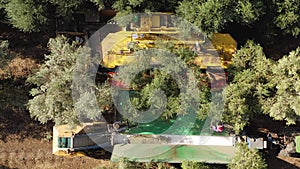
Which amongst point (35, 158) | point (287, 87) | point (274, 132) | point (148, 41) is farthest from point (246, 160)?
point (35, 158)

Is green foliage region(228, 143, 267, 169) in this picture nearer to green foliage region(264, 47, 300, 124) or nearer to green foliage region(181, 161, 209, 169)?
green foliage region(181, 161, 209, 169)

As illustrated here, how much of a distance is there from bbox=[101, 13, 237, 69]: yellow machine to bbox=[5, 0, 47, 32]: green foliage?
3.19m

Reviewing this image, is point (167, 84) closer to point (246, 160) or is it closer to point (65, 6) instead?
point (246, 160)

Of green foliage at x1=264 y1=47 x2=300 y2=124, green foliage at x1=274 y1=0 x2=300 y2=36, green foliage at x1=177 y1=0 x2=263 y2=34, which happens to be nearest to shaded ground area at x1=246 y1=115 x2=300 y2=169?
green foliage at x1=264 y1=47 x2=300 y2=124

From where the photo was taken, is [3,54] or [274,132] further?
[274,132]

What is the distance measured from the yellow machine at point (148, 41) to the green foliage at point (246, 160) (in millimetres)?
4180

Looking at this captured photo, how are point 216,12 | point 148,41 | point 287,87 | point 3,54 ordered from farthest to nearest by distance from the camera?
point 148,41
point 3,54
point 216,12
point 287,87

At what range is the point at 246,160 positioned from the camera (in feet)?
64.0

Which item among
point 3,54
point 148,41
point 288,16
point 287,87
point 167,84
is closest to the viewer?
point 287,87

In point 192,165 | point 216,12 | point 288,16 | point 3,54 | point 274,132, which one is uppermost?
point 216,12

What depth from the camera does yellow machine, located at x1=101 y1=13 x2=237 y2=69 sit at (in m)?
21.1

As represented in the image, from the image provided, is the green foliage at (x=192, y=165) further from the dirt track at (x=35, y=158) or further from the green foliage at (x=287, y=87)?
the dirt track at (x=35, y=158)

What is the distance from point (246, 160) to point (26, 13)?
12.1 m

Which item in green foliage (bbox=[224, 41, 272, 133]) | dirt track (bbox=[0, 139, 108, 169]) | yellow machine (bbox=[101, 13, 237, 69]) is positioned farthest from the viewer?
dirt track (bbox=[0, 139, 108, 169])
